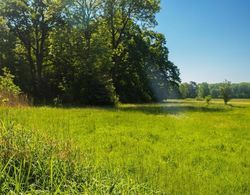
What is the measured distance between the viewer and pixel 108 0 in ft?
145

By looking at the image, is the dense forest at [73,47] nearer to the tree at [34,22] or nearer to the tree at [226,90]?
the tree at [34,22]

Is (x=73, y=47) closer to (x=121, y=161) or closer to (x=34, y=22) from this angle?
(x=34, y=22)

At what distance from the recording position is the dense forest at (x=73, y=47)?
119ft

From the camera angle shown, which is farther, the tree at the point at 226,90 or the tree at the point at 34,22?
the tree at the point at 226,90

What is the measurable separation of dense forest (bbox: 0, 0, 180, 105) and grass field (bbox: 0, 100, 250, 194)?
2028 centimetres

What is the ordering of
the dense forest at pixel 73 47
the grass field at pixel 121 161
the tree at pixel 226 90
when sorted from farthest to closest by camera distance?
the tree at pixel 226 90, the dense forest at pixel 73 47, the grass field at pixel 121 161

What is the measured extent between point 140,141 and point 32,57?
37.7 m

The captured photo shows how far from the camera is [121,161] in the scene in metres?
9.51

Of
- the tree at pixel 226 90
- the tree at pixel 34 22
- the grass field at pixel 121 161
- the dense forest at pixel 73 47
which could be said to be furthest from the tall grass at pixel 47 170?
the tree at pixel 226 90

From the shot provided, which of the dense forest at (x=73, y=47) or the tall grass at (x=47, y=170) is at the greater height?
the dense forest at (x=73, y=47)

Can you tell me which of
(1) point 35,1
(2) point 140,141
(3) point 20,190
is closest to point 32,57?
(1) point 35,1

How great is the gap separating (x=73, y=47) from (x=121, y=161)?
32148mm

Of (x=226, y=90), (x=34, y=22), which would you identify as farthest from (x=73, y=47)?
(x=226, y=90)

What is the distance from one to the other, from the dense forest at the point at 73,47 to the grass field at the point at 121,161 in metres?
20.3
